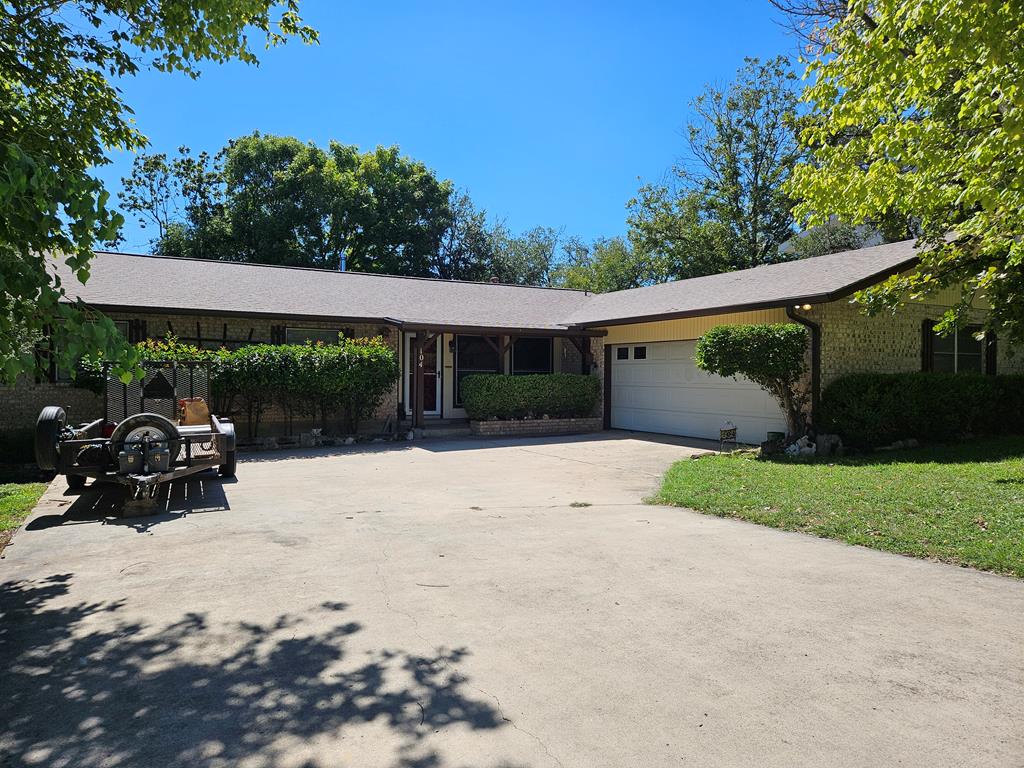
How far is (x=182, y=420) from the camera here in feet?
32.7

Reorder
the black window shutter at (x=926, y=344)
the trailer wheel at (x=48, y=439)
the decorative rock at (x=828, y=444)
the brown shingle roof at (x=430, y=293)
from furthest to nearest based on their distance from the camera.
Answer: the black window shutter at (x=926, y=344)
the brown shingle roof at (x=430, y=293)
the decorative rock at (x=828, y=444)
the trailer wheel at (x=48, y=439)

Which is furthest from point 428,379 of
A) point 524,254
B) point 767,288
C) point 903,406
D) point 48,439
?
point 524,254

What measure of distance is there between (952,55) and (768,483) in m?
5.12

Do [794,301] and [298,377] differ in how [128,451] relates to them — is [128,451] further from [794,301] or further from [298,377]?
[794,301]

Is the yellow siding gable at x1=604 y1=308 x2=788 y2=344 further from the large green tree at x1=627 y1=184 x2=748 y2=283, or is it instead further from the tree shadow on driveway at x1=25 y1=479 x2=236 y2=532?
the large green tree at x1=627 y1=184 x2=748 y2=283

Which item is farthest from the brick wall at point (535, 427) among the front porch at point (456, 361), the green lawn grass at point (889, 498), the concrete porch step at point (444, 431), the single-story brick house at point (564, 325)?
the green lawn grass at point (889, 498)

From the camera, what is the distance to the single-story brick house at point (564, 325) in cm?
1273

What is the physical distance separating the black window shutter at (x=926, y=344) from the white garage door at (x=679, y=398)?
3.44m

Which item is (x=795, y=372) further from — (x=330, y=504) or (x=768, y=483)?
(x=330, y=504)

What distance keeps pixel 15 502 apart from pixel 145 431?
2.30 metres

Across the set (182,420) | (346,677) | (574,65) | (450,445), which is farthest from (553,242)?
(346,677)

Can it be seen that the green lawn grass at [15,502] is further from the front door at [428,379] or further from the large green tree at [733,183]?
the large green tree at [733,183]

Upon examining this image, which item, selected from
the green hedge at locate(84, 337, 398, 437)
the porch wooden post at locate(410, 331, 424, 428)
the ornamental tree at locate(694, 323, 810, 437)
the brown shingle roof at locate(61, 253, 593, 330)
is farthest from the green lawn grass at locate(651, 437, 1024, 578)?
the brown shingle roof at locate(61, 253, 593, 330)

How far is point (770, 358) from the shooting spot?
11609 mm
